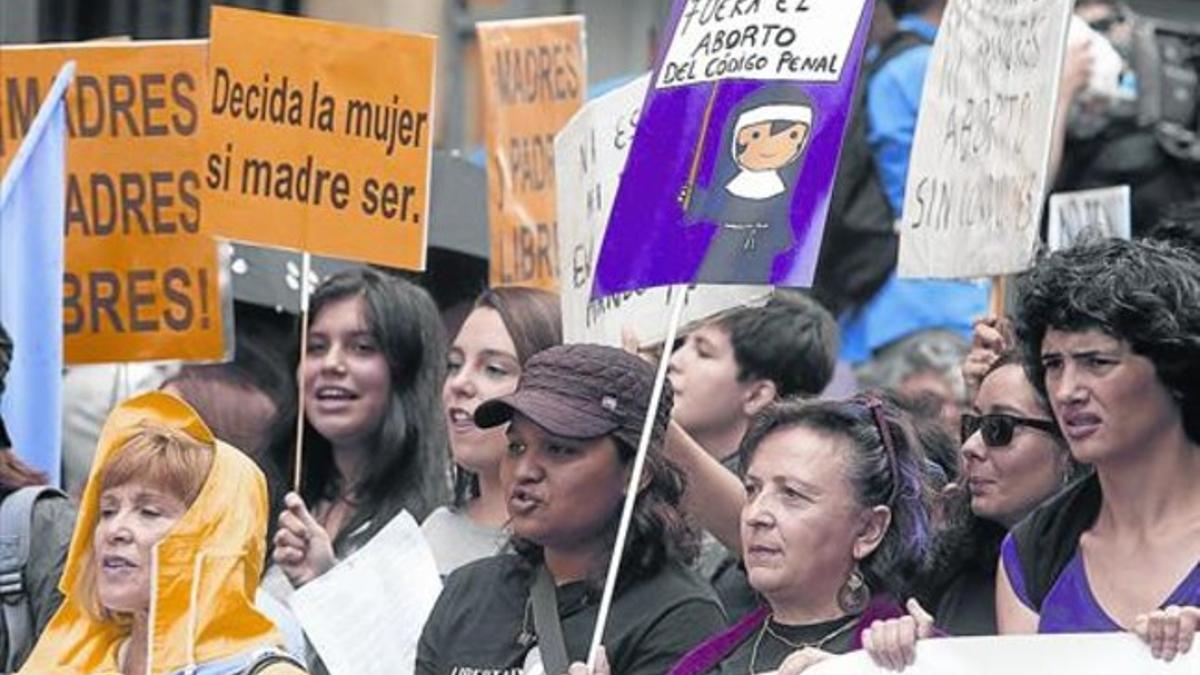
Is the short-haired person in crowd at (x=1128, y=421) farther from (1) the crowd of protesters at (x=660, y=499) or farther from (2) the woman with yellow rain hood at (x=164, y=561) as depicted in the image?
(2) the woman with yellow rain hood at (x=164, y=561)

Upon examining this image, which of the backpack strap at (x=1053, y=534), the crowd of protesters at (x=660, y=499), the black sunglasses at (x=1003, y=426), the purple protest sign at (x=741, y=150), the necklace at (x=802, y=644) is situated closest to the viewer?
the crowd of protesters at (x=660, y=499)

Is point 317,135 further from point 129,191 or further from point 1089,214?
point 1089,214

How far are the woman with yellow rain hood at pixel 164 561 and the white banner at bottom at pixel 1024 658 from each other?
1.23 meters

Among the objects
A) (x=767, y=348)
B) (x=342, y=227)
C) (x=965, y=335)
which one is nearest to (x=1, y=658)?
(x=342, y=227)

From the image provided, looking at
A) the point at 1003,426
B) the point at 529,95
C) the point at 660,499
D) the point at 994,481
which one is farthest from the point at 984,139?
the point at 529,95

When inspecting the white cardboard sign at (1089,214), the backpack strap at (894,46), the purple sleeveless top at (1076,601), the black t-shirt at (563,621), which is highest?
the white cardboard sign at (1089,214)

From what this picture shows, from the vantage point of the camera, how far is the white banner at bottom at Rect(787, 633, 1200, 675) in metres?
5.80

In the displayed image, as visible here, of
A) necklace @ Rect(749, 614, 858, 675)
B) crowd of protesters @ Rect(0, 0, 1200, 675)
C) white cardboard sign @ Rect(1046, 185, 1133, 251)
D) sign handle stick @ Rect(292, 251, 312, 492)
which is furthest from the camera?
white cardboard sign @ Rect(1046, 185, 1133, 251)

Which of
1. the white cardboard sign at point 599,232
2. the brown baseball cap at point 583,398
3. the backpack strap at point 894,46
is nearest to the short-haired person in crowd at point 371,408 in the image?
the white cardboard sign at point 599,232

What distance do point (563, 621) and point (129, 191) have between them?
7.57ft

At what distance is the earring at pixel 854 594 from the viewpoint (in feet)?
21.3

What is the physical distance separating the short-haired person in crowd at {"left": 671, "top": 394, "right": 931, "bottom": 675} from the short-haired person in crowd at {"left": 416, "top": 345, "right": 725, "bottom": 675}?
255 mm

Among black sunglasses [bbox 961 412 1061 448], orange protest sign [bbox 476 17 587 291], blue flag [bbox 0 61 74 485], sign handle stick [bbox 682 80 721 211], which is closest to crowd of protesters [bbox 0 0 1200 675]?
black sunglasses [bbox 961 412 1061 448]

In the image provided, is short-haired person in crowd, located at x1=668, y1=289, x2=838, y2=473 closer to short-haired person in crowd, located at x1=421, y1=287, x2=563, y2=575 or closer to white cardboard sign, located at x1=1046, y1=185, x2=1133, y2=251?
short-haired person in crowd, located at x1=421, y1=287, x2=563, y2=575
